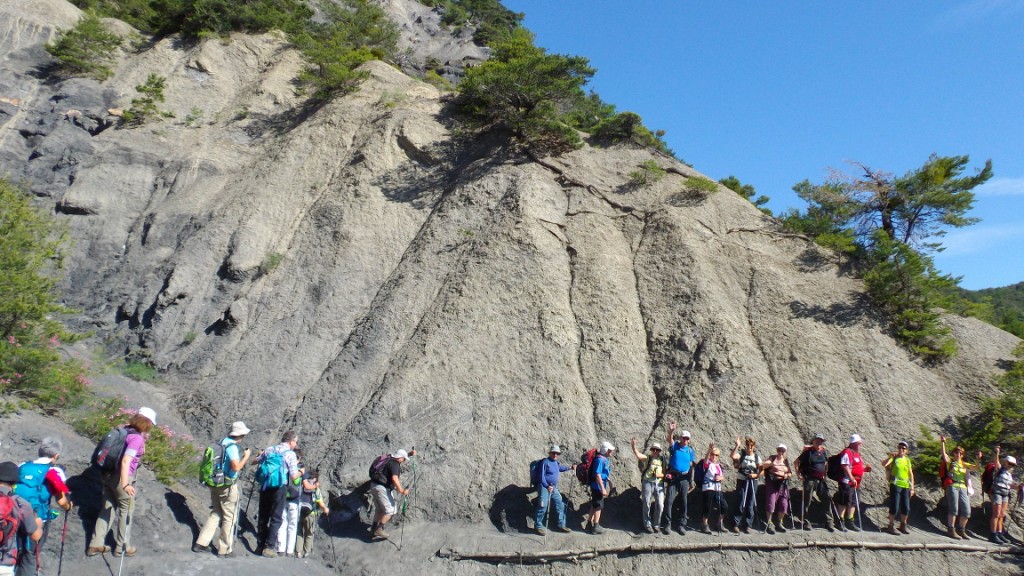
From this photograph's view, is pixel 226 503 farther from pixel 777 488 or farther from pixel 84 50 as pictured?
pixel 84 50

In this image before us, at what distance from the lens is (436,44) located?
42.0 metres

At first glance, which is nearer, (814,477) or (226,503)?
(226,503)

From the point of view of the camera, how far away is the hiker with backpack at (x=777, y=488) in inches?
417

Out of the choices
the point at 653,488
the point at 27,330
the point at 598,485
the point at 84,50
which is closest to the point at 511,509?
the point at 598,485

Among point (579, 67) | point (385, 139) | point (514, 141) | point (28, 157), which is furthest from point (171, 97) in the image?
point (579, 67)

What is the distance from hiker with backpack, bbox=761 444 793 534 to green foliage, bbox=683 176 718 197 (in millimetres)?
9022

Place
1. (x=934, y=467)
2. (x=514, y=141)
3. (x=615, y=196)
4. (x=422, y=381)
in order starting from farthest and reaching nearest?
(x=514, y=141) < (x=615, y=196) < (x=422, y=381) < (x=934, y=467)

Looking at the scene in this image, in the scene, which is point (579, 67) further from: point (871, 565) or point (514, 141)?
point (871, 565)

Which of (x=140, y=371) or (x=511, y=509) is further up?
(x=140, y=371)

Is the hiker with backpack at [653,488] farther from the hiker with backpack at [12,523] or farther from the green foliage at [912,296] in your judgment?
the hiker with backpack at [12,523]

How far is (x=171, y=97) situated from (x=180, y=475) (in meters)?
16.3

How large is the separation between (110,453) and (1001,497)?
14242 millimetres

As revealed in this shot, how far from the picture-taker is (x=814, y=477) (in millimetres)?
10719

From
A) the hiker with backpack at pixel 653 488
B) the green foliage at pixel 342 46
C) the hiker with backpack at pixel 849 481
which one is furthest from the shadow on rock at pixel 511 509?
the green foliage at pixel 342 46
